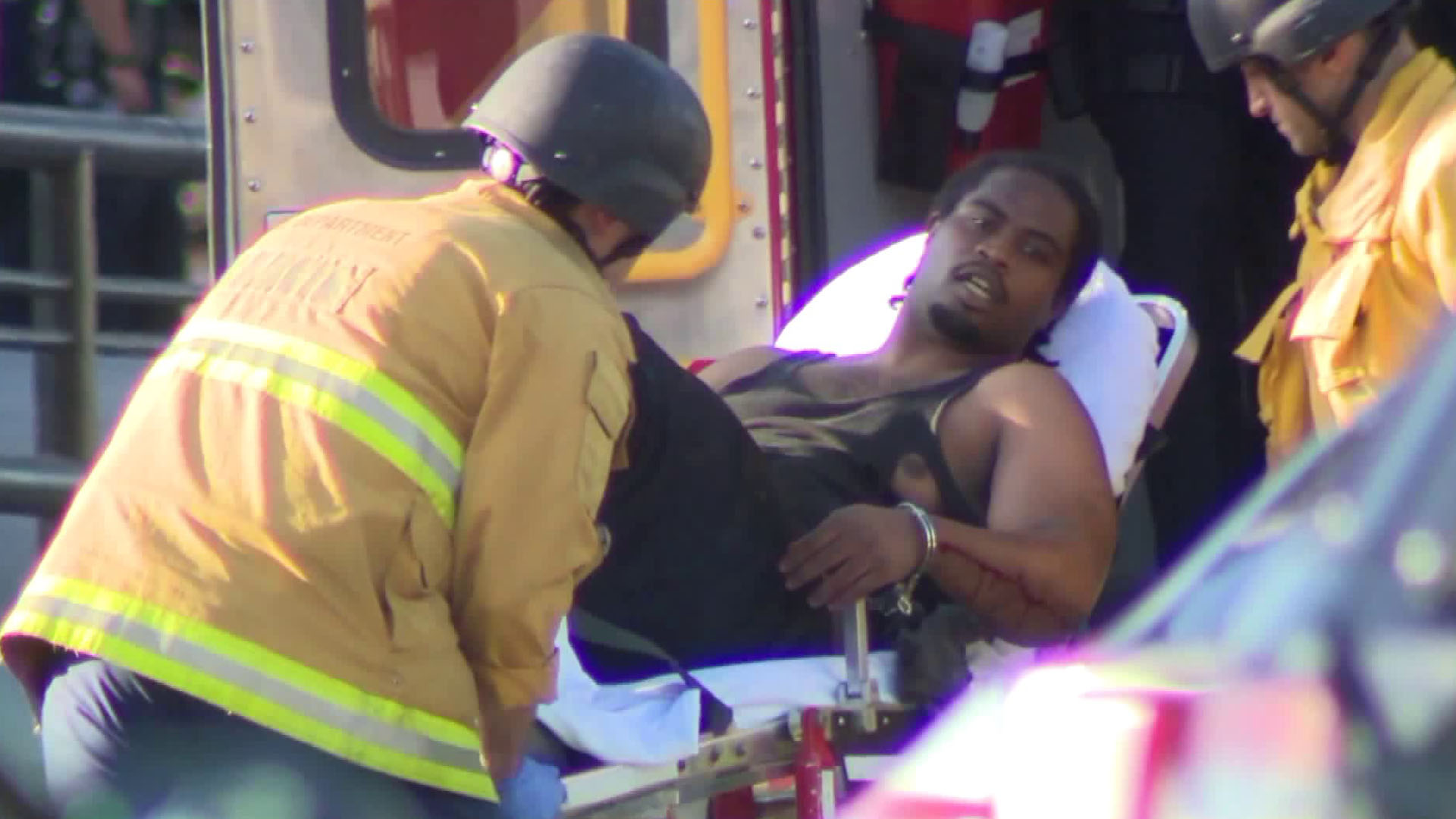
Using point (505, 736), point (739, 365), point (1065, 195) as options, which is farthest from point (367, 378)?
point (1065, 195)

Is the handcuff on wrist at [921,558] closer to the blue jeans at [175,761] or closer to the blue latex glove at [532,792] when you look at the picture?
the blue latex glove at [532,792]

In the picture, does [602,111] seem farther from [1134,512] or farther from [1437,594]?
[1134,512]

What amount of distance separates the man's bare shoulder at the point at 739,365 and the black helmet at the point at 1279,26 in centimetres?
99

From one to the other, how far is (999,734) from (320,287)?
1.32 metres

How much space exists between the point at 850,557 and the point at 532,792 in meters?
0.67

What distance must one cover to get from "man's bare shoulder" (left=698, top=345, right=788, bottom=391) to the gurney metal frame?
775mm

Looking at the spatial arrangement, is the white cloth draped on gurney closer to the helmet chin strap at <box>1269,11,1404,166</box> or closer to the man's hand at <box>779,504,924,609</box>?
the man's hand at <box>779,504,924,609</box>

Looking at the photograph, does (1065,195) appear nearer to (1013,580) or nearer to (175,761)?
(1013,580)

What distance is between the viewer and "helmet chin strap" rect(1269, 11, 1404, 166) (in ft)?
12.2

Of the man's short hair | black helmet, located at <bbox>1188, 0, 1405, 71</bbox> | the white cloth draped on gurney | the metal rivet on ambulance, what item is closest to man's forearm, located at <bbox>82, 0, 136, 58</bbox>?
the white cloth draped on gurney

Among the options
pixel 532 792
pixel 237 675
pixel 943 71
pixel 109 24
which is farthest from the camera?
pixel 109 24

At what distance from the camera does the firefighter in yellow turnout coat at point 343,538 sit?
2.88 metres

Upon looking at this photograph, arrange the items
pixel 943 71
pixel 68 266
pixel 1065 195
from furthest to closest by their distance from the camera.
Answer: pixel 943 71
pixel 68 266
pixel 1065 195

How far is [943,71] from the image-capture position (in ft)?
18.2
